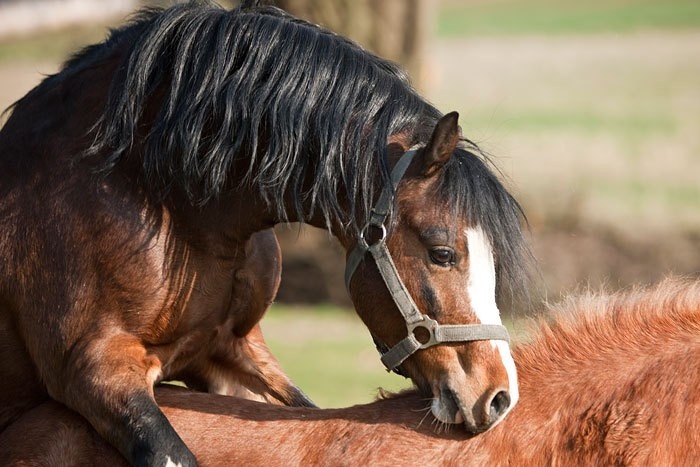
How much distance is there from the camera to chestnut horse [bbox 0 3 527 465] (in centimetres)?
378

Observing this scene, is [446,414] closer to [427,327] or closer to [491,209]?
[427,327]

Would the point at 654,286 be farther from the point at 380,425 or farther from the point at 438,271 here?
the point at 380,425

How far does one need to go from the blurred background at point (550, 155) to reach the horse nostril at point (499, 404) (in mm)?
441

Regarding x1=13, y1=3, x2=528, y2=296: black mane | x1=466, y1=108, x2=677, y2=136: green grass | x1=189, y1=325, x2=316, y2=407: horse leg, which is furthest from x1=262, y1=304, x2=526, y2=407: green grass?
x1=466, y1=108, x2=677, y2=136: green grass

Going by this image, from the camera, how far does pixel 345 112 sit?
13.2ft

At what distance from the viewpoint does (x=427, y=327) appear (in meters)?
3.74

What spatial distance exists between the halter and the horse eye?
146mm

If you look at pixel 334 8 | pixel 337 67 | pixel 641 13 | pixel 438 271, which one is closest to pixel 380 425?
pixel 438 271

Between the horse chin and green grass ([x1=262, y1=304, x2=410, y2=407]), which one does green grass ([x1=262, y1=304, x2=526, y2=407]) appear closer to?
green grass ([x1=262, y1=304, x2=410, y2=407])

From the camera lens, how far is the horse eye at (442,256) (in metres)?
3.75

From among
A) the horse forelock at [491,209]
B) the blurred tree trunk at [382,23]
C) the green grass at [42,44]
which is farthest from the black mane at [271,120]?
the green grass at [42,44]

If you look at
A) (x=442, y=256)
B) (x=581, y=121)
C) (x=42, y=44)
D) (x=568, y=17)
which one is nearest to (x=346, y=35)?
(x=581, y=121)

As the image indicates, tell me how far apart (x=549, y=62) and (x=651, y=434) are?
21.1 metres

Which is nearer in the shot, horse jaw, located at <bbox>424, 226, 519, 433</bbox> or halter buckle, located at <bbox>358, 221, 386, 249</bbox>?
horse jaw, located at <bbox>424, 226, 519, 433</bbox>
